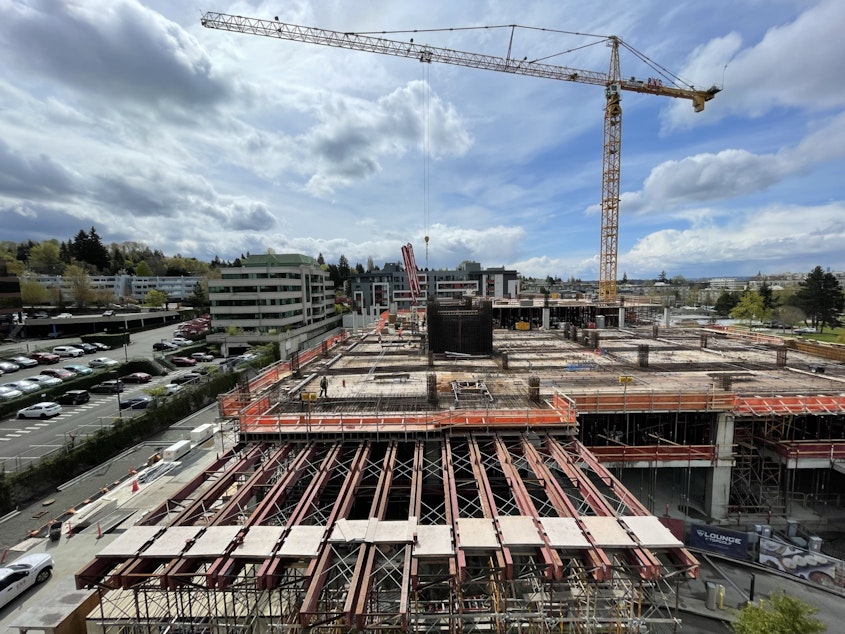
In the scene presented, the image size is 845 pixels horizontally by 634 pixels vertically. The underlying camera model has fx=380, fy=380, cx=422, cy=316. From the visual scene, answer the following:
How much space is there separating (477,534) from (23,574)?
18064 mm

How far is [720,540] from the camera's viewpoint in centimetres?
1703

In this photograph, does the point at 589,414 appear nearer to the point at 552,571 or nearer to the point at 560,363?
the point at 560,363

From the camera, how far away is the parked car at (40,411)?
3300cm

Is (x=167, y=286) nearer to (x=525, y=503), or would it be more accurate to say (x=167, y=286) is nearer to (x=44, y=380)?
(x=44, y=380)

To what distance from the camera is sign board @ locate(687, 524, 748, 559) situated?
1666cm

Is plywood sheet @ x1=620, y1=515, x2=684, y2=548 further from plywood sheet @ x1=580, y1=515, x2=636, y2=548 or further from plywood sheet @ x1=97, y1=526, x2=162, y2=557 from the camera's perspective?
plywood sheet @ x1=97, y1=526, x2=162, y2=557

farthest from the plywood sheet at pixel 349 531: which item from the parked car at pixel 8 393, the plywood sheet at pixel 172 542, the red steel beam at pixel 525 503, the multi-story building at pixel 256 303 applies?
the multi-story building at pixel 256 303

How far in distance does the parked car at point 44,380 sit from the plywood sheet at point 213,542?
Result: 42083 millimetres

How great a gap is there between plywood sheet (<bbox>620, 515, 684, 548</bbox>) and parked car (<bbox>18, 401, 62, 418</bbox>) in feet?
147

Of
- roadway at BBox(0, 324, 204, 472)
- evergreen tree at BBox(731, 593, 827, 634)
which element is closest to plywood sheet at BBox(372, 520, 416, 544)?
evergreen tree at BBox(731, 593, 827, 634)

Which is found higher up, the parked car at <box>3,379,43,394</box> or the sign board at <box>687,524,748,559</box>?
the parked car at <box>3,379,43,394</box>

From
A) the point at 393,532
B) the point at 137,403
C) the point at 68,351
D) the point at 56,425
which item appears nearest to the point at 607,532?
the point at 393,532

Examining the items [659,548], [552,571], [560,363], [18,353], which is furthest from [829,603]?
[18,353]

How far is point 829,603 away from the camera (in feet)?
47.1
